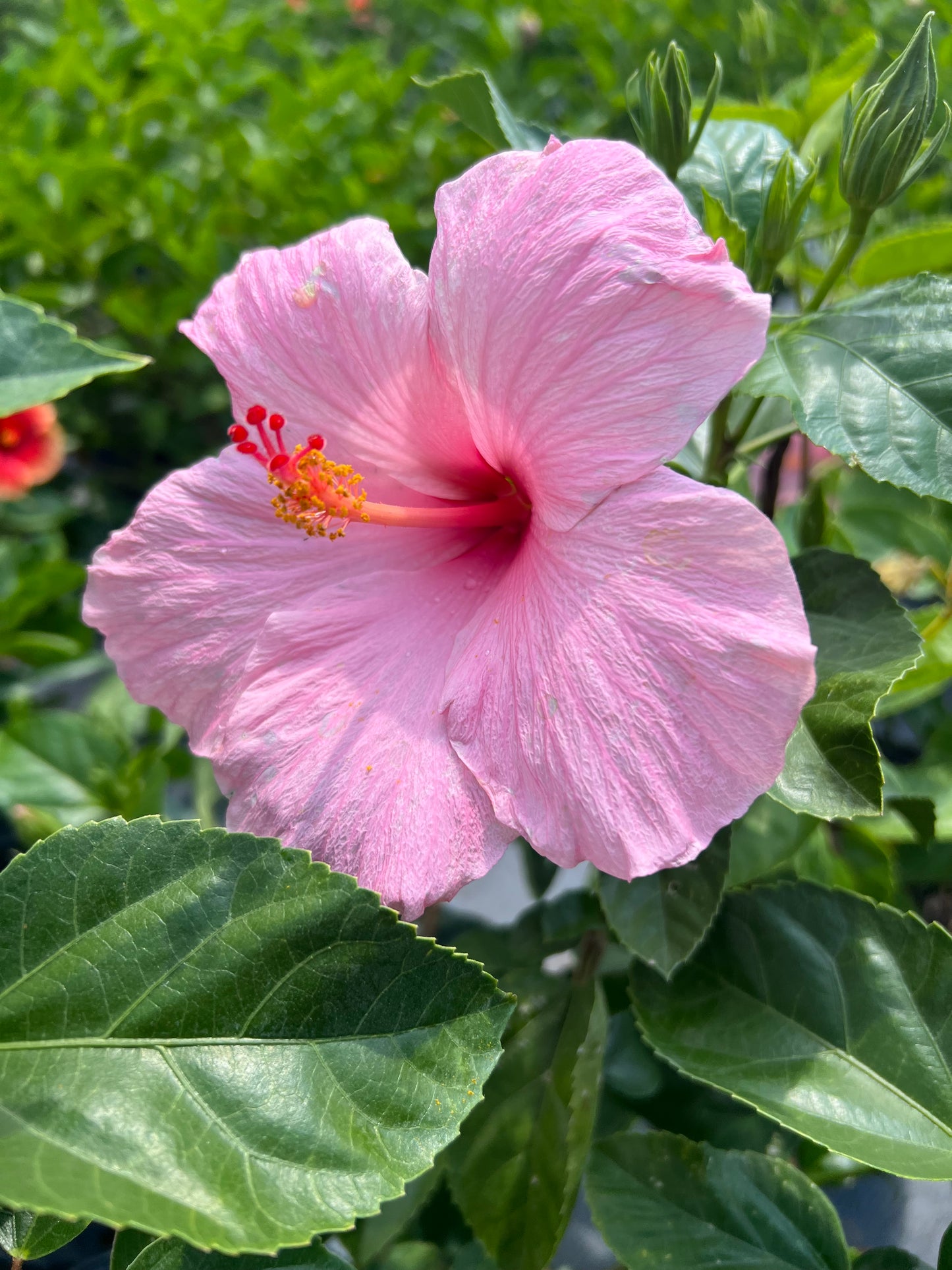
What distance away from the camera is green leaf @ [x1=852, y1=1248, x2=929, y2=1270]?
0.61m

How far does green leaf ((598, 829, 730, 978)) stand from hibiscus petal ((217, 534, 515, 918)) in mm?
170

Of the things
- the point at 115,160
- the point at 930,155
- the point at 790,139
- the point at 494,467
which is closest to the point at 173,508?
the point at 494,467

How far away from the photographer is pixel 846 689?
1.90 feet

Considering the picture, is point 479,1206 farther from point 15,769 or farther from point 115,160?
point 115,160

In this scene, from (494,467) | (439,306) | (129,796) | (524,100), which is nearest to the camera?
(439,306)

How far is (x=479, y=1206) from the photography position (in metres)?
0.75

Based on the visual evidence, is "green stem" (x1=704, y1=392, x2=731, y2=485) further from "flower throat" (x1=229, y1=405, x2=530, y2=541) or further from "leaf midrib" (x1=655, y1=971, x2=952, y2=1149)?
"leaf midrib" (x1=655, y1=971, x2=952, y2=1149)

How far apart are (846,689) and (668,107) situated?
0.44 m

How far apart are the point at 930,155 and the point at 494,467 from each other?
37cm

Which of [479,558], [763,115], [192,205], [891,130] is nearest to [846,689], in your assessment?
[479,558]

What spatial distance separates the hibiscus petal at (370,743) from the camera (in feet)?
1.79

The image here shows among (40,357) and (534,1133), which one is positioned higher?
(40,357)

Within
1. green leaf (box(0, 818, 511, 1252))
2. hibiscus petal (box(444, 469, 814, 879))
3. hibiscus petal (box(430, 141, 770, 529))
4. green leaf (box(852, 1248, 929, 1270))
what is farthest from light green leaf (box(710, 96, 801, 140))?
green leaf (box(852, 1248, 929, 1270))

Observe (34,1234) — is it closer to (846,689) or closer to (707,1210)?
(707,1210)
